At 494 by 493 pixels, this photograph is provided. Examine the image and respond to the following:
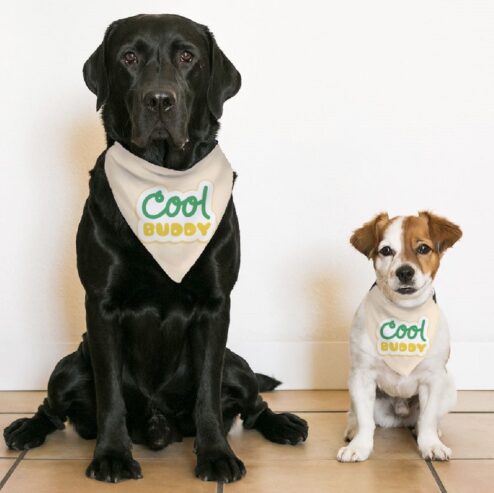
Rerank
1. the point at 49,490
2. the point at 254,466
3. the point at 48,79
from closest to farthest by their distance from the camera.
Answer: the point at 49,490 < the point at 254,466 < the point at 48,79

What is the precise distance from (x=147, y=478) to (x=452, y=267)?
1.37 m

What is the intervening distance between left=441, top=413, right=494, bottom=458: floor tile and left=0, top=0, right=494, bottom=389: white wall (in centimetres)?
39

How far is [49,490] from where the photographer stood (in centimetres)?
241

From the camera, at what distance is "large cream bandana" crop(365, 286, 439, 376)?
2.63 m

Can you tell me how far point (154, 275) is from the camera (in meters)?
2.47

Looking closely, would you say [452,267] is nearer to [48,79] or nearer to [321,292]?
[321,292]

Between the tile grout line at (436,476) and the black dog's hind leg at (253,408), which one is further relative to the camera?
the black dog's hind leg at (253,408)

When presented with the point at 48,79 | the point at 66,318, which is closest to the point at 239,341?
the point at 66,318

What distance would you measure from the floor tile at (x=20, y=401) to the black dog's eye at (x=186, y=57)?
4.21 ft

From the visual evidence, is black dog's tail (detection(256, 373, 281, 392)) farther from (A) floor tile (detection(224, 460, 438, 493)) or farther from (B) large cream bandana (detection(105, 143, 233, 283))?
(B) large cream bandana (detection(105, 143, 233, 283))

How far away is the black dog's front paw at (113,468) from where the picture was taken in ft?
7.95

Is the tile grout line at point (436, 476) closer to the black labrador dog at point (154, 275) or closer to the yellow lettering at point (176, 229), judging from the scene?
the black labrador dog at point (154, 275)

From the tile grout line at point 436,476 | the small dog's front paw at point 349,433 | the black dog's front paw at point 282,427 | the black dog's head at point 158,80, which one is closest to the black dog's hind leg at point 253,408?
the black dog's front paw at point 282,427

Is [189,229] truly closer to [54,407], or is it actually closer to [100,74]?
[100,74]
